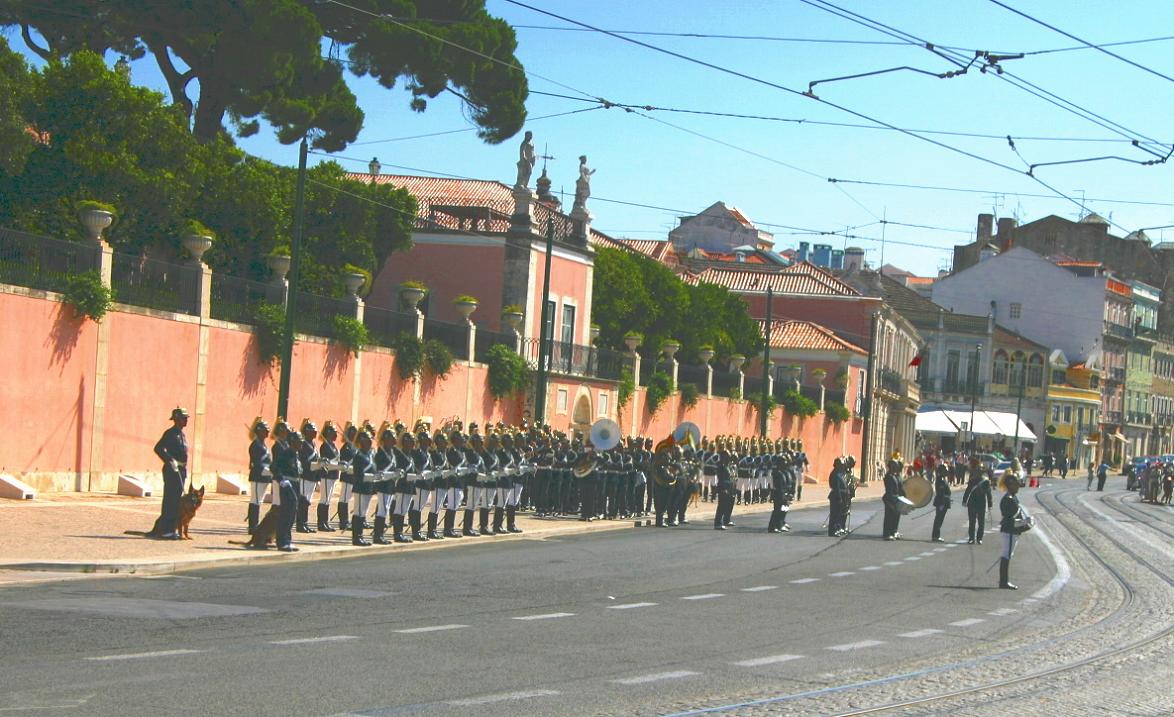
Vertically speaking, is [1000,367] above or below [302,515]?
above

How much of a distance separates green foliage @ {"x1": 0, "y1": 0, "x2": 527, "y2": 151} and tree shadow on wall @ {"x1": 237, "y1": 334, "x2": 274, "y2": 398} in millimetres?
5985

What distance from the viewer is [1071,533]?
3891 centimetres

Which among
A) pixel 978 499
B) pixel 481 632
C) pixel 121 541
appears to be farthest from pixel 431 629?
pixel 978 499

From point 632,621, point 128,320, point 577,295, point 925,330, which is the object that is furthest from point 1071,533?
point 925,330

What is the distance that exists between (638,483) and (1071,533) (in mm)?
11134

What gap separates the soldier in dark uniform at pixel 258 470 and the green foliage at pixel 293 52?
14.4 meters

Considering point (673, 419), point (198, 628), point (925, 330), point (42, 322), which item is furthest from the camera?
point (925, 330)

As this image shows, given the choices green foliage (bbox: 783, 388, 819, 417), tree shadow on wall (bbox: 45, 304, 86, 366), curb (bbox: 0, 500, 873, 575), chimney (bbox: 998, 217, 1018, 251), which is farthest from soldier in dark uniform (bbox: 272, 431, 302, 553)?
chimney (bbox: 998, 217, 1018, 251)

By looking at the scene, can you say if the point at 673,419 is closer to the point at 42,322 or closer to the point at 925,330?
the point at 42,322

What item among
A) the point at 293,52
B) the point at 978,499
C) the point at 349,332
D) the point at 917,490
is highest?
the point at 293,52

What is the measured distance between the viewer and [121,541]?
66.0 ft

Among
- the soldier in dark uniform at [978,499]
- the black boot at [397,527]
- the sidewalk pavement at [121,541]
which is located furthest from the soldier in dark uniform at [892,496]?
the black boot at [397,527]

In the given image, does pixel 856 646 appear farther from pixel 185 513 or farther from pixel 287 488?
pixel 185 513

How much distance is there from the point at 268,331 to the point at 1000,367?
91415mm
